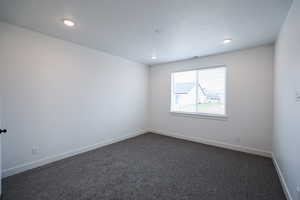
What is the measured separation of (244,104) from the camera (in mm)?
3307

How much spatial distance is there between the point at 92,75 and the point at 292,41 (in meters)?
3.64

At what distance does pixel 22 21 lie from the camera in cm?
215

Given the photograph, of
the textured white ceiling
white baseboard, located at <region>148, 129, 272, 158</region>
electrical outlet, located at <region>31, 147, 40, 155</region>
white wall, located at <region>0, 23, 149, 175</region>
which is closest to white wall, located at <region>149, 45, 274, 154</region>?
white baseboard, located at <region>148, 129, 272, 158</region>

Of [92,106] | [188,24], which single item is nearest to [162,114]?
[92,106]

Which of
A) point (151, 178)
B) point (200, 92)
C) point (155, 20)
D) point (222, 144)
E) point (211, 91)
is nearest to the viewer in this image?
point (155, 20)

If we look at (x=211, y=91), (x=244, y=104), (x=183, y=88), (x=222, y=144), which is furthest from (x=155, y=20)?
(x=222, y=144)

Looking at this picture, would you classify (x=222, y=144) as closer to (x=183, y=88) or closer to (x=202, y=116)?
(x=202, y=116)

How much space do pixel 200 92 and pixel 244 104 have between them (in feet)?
3.77

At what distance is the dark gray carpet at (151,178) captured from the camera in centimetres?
185

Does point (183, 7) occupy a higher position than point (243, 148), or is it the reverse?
point (183, 7)

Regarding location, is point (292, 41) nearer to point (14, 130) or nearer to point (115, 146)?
point (115, 146)

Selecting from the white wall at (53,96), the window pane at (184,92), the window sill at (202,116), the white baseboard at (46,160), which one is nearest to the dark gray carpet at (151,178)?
the white baseboard at (46,160)

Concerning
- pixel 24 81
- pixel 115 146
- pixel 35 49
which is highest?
pixel 35 49

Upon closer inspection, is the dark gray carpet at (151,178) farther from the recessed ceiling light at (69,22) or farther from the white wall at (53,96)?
the recessed ceiling light at (69,22)
